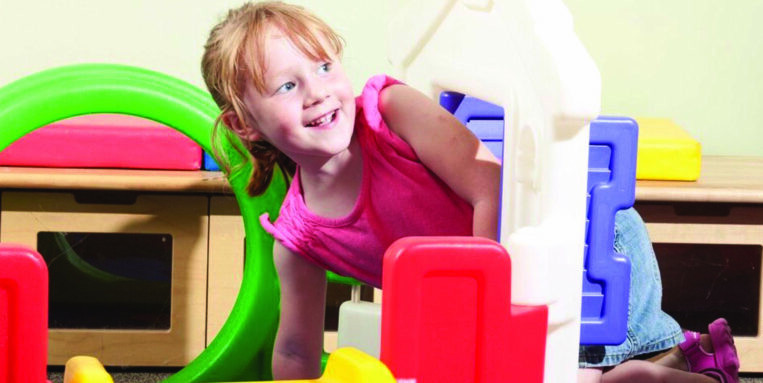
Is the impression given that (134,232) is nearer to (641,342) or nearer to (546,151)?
(641,342)

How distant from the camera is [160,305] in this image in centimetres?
179

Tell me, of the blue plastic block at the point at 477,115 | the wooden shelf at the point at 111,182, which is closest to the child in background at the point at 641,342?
the blue plastic block at the point at 477,115

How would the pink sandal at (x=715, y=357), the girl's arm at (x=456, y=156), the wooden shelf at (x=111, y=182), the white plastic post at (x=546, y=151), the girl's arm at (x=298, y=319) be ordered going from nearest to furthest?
the white plastic post at (x=546, y=151), the girl's arm at (x=456, y=156), the girl's arm at (x=298, y=319), the pink sandal at (x=715, y=357), the wooden shelf at (x=111, y=182)

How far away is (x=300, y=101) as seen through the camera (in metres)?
1.09

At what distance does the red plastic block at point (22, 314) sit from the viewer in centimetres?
80

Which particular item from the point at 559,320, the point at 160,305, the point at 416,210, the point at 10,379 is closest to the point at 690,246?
the point at 160,305

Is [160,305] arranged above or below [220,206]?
below

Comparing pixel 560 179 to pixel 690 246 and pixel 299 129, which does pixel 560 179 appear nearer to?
pixel 299 129

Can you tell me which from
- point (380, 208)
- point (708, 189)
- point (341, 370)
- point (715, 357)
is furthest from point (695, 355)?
point (341, 370)

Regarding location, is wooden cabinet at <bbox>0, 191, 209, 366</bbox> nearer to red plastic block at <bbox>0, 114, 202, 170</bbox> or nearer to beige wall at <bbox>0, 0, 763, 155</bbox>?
red plastic block at <bbox>0, 114, 202, 170</bbox>

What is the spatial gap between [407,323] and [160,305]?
3.24ft

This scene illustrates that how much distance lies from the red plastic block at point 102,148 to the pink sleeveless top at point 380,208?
0.44 meters

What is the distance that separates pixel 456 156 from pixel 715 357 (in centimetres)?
45

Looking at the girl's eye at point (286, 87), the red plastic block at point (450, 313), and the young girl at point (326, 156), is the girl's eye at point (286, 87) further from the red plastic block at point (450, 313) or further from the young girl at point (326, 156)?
the red plastic block at point (450, 313)
